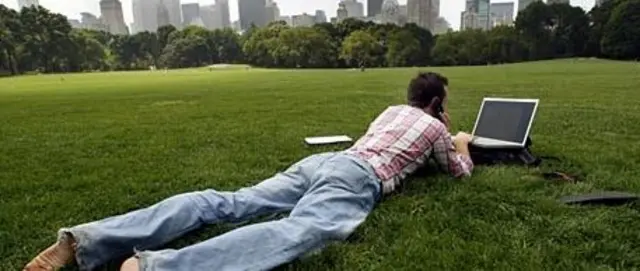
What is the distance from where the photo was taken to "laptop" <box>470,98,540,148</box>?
16.4 feet

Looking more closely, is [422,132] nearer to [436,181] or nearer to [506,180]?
[436,181]

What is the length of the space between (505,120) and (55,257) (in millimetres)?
4101

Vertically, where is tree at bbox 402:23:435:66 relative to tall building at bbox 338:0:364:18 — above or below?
below

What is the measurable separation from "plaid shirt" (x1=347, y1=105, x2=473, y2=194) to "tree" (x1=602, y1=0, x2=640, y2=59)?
202ft

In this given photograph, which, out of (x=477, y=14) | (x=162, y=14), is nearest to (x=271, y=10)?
(x=162, y=14)

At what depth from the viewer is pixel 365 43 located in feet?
237

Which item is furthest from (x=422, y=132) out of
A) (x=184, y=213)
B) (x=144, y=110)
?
(x=144, y=110)

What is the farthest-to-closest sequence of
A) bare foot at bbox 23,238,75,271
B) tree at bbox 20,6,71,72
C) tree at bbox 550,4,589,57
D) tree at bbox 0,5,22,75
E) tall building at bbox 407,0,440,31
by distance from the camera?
tall building at bbox 407,0,440,31, tree at bbox 20,6,71,72, tree at bbox 0,5,22,75, tree at bbox 550,4,589,57, bare foot at bbox 23,238,75,271

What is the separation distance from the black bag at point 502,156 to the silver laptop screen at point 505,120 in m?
0.13

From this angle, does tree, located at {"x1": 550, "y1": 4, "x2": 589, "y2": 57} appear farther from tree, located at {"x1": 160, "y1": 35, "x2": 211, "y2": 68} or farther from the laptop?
the laptop

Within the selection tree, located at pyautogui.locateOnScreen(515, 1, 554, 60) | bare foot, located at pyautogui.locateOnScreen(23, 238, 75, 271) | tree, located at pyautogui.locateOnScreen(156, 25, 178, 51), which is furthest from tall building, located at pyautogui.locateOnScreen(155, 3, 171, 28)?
bare foot, located at pyautogui.locateOnScreen(23, 238, 75, 271)

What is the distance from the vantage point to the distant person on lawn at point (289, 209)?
2562 millimetres

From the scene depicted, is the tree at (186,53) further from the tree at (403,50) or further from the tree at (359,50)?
the tree at (403,50)

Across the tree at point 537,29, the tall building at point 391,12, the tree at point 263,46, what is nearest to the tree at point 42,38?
the tree at point 263,46
